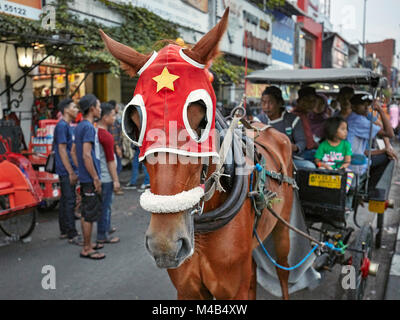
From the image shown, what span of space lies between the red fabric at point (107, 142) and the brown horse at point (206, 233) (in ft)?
7.89

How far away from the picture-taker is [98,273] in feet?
14.3

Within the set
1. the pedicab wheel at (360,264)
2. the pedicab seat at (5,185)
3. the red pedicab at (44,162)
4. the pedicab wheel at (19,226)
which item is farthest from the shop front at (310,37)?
the pedicab seat at (5,185)

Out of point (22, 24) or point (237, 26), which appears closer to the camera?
point (22, 24)

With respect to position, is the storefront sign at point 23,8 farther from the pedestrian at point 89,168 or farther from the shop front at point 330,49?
the shop front at point 330,49

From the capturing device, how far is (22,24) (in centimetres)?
584

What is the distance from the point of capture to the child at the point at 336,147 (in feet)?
12.9

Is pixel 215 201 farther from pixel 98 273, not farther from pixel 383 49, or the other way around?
pixel 383 49

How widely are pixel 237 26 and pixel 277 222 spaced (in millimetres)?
14465

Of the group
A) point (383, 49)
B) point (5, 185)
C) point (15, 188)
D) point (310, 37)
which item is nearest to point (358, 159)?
point (15, 188)

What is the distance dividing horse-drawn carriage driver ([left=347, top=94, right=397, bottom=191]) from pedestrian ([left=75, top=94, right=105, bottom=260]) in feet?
11.1

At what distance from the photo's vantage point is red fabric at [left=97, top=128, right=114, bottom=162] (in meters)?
4.86

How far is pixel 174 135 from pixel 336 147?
3060mm

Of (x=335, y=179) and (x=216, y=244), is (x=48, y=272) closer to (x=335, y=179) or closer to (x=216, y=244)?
(x=216, y=244)

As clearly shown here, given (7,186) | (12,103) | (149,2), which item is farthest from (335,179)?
(149,2)
